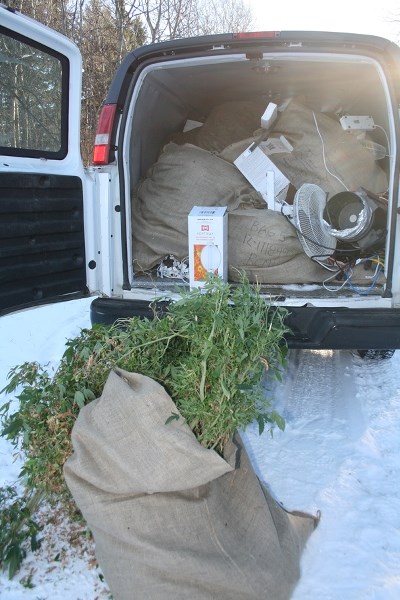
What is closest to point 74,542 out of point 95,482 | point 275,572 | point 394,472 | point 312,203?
point 95,482

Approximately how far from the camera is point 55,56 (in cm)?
302

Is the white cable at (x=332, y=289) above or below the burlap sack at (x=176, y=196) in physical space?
below

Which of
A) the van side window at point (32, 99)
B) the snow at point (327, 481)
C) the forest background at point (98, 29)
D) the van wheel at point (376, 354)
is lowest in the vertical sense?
the snow at point (327, 481)

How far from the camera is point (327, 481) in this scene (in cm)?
259

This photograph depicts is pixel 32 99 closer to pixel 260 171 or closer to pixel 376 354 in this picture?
pixel 260 171

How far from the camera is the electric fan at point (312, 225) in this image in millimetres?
3416

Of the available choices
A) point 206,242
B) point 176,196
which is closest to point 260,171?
point 176,196

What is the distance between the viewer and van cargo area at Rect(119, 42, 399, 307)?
3.36m

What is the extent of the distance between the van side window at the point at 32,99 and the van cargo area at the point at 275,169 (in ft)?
1.39

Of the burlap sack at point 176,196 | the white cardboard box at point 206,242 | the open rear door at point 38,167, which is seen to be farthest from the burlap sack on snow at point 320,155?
the open rear door at point 38,167

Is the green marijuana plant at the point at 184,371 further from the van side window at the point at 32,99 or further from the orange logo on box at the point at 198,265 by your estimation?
the van side window at the point at 32,99

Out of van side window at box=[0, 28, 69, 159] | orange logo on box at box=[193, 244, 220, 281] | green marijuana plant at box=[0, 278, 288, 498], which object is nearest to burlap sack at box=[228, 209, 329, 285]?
orange logo on box at box=[193, 244, 220, 281]

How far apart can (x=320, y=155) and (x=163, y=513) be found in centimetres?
314

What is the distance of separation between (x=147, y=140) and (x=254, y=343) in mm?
2667
